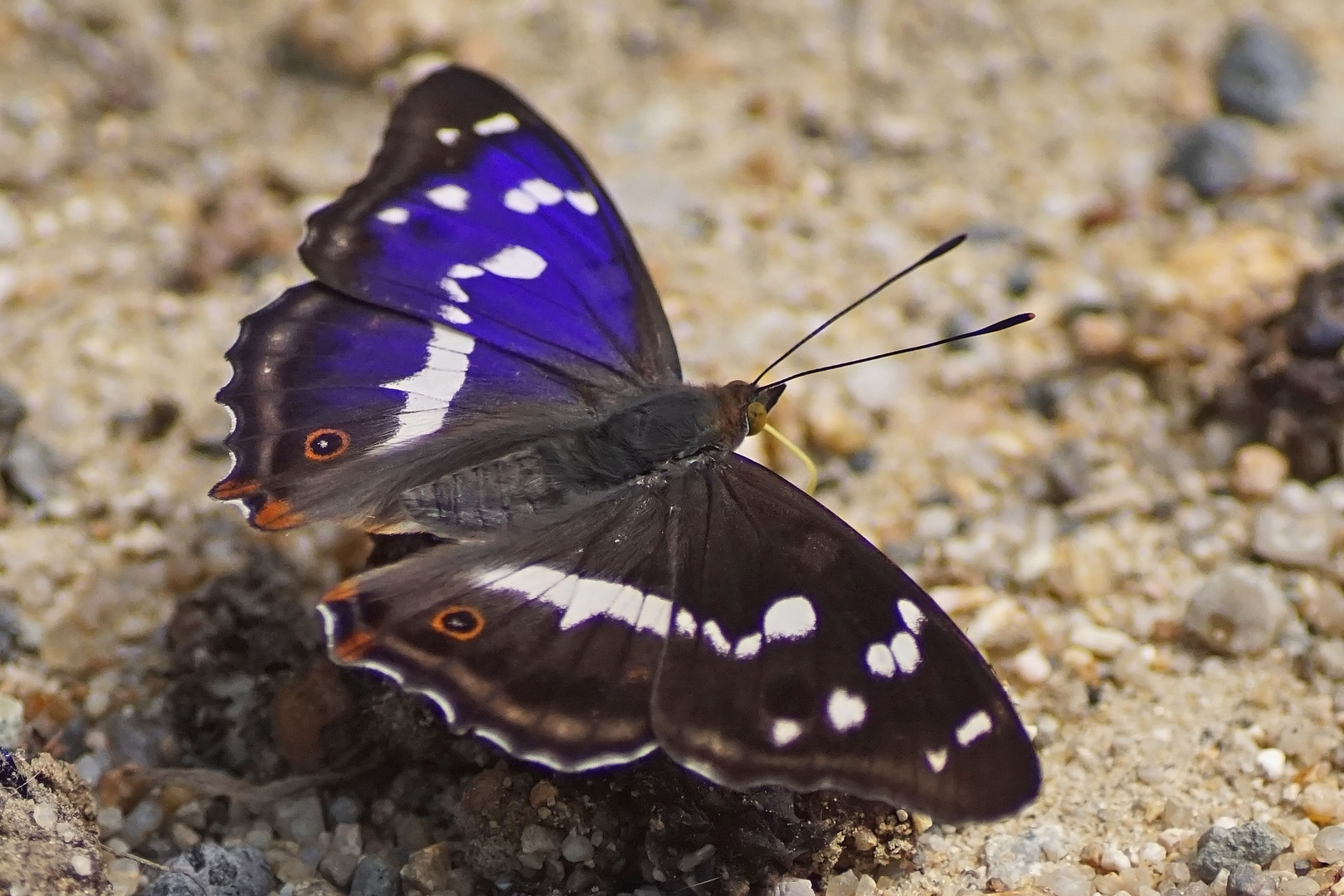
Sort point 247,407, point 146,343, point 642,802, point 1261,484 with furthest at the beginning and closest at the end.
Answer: point 146,343 < point 1261,484 < point 247,407 < point 642,802

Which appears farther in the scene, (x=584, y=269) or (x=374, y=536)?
(x=584, y=269)

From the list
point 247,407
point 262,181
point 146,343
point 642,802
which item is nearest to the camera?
point 642,802

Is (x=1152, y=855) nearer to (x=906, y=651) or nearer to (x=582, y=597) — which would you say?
(x=906, y=651)

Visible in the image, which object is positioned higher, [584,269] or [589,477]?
[584,269]

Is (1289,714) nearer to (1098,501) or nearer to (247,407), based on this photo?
(1098,501)

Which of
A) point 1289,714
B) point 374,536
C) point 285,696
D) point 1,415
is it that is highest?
point 1,415

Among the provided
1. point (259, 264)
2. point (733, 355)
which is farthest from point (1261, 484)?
point (259, 264)
